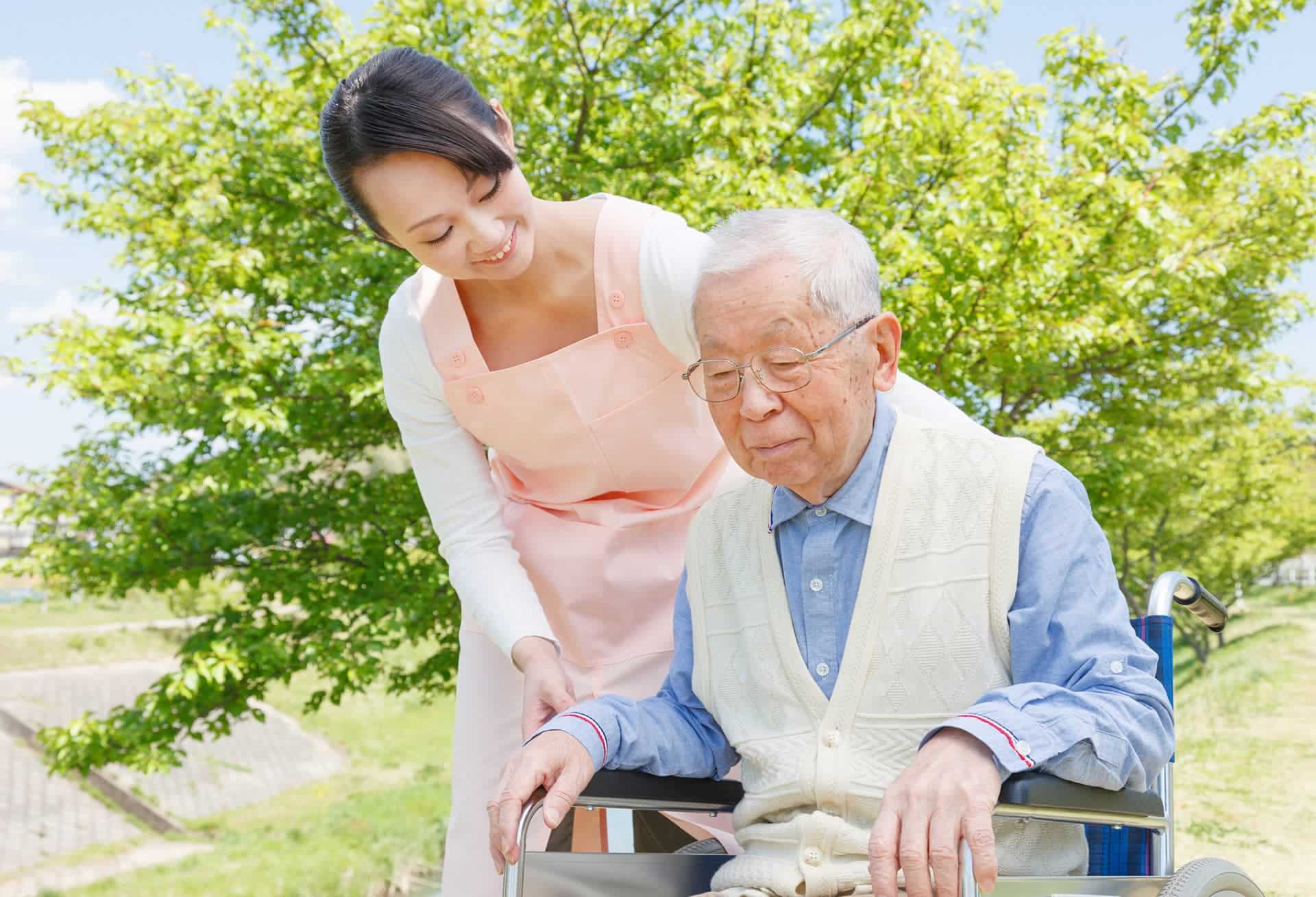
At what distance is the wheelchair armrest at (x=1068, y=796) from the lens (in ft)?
3.57

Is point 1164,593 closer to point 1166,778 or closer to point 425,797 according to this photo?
point 1166,778

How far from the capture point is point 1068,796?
3.68 ft

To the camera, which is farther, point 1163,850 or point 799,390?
point 1163,850

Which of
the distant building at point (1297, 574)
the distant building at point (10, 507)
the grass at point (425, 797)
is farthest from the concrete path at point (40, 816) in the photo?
the distant building at point (1297, 574)

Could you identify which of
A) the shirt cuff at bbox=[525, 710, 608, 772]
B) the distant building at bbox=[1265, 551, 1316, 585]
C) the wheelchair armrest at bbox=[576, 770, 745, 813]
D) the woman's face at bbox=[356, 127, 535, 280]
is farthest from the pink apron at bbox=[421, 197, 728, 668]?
the distant building at bbox=[1265, 551, 1316, 585]

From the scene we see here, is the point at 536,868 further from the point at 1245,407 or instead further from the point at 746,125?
the point at 1245,407

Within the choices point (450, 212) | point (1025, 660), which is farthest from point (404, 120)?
point (1025, 660)

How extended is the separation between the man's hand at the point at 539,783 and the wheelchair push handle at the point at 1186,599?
90 centimetres

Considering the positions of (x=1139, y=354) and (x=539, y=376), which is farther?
(x=1139, y=354)

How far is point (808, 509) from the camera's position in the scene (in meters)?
1.49

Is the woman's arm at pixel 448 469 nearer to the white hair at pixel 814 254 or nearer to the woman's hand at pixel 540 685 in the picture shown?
the woman's hand at pixel 540 685

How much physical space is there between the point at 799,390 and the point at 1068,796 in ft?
1.71

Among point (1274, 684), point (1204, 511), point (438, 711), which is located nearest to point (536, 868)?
point (1204, 511)

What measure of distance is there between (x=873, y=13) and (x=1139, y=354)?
240cm
